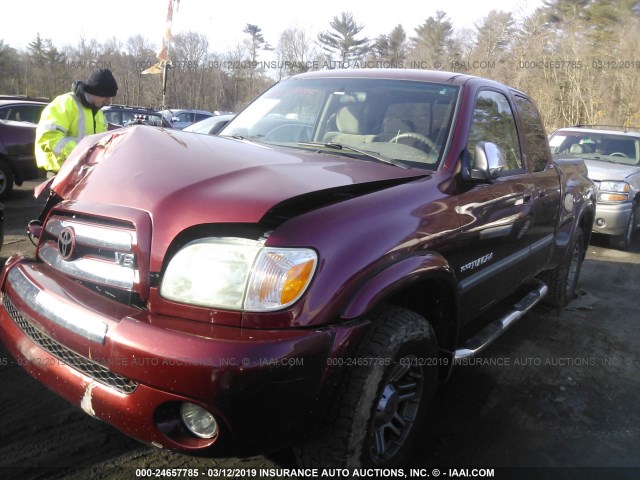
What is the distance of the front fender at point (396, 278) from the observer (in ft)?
6.29

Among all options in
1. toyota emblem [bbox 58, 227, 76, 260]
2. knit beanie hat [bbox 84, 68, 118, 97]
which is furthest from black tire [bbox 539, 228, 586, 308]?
knit beanie hat [bbox 84, 68, 118, 97]

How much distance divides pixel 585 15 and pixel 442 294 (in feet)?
118

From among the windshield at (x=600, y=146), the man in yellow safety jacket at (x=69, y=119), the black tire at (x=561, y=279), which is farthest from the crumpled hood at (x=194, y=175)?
the windshield at (x=600, y=146)

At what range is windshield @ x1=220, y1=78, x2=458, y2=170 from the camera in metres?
2.90

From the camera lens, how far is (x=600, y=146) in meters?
8.82

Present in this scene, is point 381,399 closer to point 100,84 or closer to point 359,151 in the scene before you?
point 359,151

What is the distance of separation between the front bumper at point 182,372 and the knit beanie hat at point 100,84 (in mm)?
3312

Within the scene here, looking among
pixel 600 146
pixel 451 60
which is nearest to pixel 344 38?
pixel 451 60

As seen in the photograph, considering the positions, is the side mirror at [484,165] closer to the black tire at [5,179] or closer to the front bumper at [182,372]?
the front bumper at [182,372]

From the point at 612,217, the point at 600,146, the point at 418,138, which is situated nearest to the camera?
the point at 418,138

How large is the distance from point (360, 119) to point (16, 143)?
24.9ft

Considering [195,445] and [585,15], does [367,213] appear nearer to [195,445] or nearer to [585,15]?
[195,445]

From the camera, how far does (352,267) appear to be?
191 cm

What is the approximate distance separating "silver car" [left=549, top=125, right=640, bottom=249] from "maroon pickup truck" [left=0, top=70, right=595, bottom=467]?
5.58 meters
